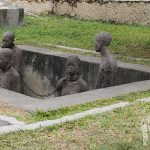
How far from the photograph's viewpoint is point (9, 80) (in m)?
8.55

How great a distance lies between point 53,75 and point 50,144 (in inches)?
190

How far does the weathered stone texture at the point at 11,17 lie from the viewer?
17156 mm

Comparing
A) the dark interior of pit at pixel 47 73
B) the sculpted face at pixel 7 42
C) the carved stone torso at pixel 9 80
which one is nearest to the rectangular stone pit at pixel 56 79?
the dark interior of pit at pixel 47 73

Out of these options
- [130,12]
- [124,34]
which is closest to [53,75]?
[124,34]

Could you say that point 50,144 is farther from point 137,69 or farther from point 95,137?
point 137,69

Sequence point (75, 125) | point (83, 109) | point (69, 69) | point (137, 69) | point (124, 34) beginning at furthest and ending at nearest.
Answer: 1. point (124, 34)
2. point (137, 69)
3. point (69, 69)
4. point (83, 109)
5. point (75, 125)

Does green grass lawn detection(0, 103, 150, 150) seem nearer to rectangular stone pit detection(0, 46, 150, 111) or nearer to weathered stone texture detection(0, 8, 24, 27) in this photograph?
rectangular stone pit detection(0, 46, 150, 111)

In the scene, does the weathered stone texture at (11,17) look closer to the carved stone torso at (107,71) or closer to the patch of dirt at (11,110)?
the carved stone torso at (107,71)

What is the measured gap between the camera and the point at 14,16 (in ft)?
57.1

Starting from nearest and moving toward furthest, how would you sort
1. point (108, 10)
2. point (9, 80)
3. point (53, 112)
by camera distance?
point (53, 112), point (9, 80), point (108, 10)

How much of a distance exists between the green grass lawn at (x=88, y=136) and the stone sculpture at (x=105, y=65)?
200 cm

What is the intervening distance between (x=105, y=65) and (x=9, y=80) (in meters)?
1.51

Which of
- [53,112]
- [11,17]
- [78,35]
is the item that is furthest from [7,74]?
[11,17]

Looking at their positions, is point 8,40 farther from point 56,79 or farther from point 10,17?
point 10,17
